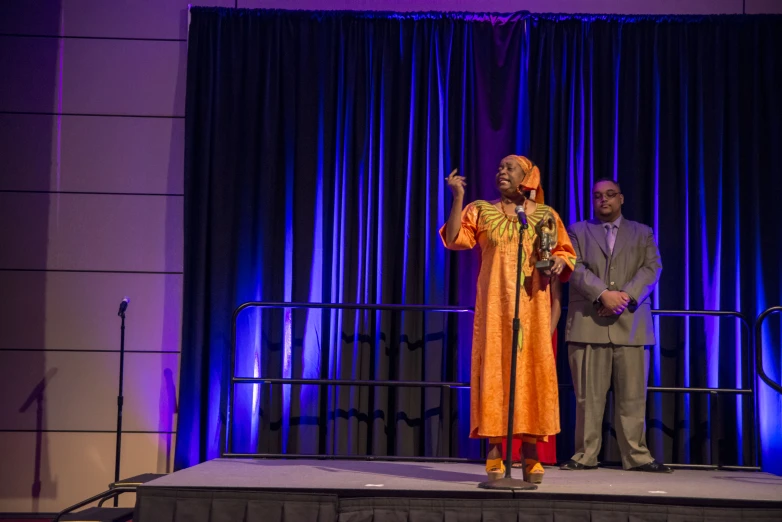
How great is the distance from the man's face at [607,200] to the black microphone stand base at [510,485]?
1736mm

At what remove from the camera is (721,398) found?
17.0ft

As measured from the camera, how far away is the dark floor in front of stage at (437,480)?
355 centimetres

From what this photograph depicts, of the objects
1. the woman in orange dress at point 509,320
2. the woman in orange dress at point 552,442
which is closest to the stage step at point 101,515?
the woman in orange dress at point 509,320

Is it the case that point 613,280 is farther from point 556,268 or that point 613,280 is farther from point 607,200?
point 556,268

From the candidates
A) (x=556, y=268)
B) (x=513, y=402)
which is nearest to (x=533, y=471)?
(x=513, y=402)

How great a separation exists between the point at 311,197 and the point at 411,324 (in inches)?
A: 39.3

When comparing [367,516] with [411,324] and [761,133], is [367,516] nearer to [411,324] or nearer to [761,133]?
[411,324]

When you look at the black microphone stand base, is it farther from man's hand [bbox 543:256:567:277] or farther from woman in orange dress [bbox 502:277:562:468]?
man's hand [bbox 543:256:567:277]

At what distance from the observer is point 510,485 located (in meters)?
3.50

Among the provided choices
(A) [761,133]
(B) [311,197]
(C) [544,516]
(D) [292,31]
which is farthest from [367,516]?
(A) [761,133]

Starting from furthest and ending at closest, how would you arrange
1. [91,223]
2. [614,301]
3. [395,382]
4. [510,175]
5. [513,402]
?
[91,223]
[395,382]
[614,301]
[510,175]
[513,402]

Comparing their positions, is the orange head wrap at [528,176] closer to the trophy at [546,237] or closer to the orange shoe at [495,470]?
the trophy at [546,237]

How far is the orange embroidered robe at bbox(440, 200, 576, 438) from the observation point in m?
3.62

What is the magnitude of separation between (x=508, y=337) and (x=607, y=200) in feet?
4.52
